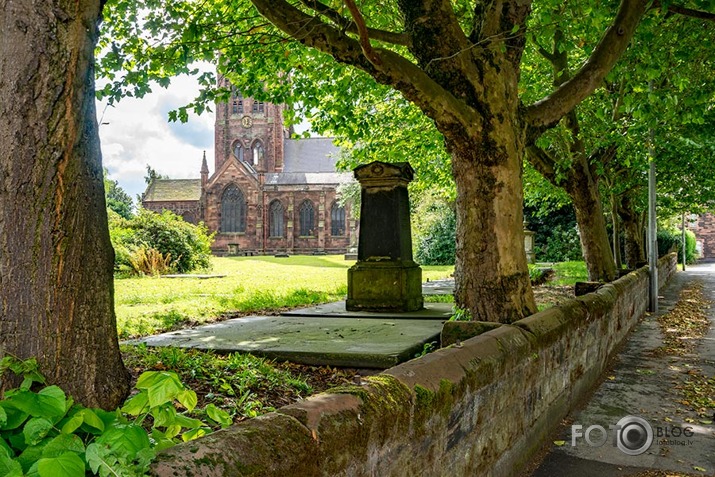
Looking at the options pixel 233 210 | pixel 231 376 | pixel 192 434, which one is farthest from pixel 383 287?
pixel 233 210

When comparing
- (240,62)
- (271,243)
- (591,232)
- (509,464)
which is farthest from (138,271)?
(271,243)

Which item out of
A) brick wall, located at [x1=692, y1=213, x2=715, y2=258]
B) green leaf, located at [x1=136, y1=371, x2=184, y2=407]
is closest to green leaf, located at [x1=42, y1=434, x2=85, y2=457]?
green leaf, located at [x1=136, y1=371, x2=184, y2=407]

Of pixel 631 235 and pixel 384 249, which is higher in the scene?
pixel 631 235

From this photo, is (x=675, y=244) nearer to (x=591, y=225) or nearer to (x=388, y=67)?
(x=591, y=225)

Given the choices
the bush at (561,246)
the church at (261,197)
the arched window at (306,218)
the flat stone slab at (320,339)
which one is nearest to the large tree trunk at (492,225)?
the flat stone slab at (320,339)

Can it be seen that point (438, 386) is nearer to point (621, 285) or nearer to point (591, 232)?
point (621, 285)

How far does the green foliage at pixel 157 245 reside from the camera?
21.1 m

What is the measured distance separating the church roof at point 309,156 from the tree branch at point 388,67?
5983cm

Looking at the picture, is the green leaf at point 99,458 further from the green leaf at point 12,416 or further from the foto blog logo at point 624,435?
the foto blog logo at point 624,435

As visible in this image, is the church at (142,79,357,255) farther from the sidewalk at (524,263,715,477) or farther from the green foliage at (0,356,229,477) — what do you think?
the green foliage at (0,356,229,477)

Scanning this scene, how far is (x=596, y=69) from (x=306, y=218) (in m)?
57.5

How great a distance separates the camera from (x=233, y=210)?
62.3 meters

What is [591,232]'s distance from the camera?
13.4 m

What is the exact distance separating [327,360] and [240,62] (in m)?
5.52
